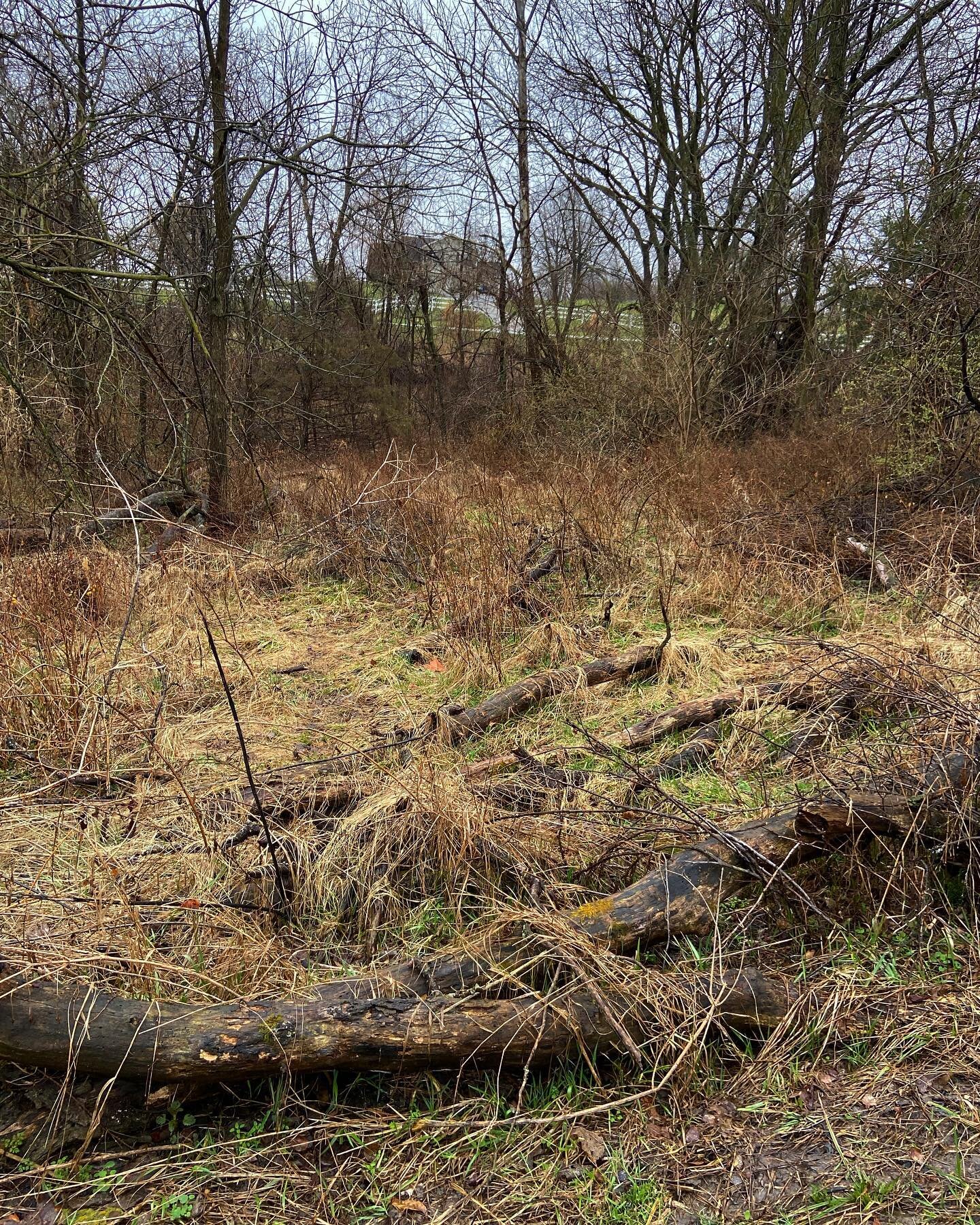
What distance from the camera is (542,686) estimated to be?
401 centimetres

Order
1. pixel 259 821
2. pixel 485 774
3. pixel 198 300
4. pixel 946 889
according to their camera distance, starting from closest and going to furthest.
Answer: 1. pixel 946 889
2. pixel 259 821
3. pixel 485 774
4. pixel 198 300

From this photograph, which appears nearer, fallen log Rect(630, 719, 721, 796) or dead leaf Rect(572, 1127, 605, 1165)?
dead leaf Rect(572, 1127, 605, 1165)

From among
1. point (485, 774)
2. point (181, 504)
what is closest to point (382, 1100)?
point (485, 774)

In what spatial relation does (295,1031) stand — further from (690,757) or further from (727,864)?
(690,757)

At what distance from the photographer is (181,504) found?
27.0 feet

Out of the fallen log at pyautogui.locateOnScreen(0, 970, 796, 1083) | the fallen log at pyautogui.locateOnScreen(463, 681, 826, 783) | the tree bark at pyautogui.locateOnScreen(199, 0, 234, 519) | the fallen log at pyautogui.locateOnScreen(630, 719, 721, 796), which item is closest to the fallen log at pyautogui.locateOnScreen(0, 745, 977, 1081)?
the fallen log at pyautogui.locateOnScreen(0, 970, 796, 1083)

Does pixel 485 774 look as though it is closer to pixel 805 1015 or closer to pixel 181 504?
pixel 805 1015

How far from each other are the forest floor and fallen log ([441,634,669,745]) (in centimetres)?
7

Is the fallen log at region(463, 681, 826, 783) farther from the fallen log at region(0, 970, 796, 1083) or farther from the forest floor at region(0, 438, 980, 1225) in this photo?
the fallen log at region(0, 970, 796, 1083)

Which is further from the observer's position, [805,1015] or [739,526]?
→ [739,526]

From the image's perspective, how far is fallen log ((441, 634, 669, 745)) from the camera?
361cm

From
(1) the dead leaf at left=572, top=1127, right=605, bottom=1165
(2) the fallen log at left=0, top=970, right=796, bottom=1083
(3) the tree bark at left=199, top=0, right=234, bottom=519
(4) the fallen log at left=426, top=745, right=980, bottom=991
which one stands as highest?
(3) the tree bark at left=199, top=0, right=234, bottom=519

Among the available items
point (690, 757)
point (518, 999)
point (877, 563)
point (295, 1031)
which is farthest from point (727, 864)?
point (877, 563)

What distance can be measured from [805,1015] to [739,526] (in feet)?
15.4
